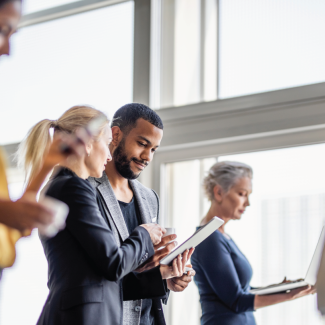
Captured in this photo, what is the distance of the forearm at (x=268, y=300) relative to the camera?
90.5 inches

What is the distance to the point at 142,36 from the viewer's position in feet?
10.9

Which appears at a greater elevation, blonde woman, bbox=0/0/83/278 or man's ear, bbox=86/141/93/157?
man's ear, bbox=86/141/93/157

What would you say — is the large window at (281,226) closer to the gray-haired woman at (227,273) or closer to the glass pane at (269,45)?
the gray-haired woman at (227,273)

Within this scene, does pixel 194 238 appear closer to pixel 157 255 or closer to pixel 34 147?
pixel 157 255

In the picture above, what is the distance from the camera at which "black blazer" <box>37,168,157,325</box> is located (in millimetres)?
1526

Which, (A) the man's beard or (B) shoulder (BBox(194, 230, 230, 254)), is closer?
(A) the man's beard

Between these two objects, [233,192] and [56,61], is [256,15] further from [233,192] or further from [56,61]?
[56,61]

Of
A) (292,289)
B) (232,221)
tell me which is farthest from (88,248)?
(232,221)

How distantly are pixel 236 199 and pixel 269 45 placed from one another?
1007mm

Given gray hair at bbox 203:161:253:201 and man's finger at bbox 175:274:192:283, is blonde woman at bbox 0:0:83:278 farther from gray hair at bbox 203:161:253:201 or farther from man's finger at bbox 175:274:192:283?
gray hair at bbox 203:161:253:201

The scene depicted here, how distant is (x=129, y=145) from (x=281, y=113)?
983 millimetres

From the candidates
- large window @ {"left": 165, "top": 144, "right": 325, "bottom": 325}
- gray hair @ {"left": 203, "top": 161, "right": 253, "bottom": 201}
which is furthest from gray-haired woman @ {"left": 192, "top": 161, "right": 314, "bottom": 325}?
large window @ {"left": 165, "top": 144, "right": 325, "bottom": 325}

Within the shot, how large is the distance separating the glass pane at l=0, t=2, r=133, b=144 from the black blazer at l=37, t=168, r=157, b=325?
1825 millimetres

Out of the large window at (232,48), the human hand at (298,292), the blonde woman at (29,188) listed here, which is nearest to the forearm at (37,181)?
the blonde woman at (29,188)
